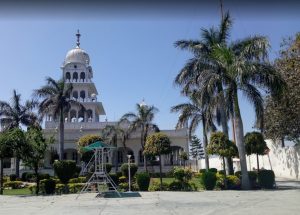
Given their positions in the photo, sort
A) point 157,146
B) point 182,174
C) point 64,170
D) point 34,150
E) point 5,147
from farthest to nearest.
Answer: point 64,170, point 157,146, point 34,150, point 5,147, point 182,174

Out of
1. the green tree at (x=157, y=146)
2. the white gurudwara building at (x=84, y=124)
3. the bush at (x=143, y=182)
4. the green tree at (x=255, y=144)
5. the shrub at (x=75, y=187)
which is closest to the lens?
the bush at (x=143, y=182)

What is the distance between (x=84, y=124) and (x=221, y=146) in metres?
28.7

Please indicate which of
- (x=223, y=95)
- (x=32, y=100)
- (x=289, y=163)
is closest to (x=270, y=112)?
(x=289, y=163)

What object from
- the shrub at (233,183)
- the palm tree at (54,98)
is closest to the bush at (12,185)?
the palm tree at (54,98)

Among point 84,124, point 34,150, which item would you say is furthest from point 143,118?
point 34,150

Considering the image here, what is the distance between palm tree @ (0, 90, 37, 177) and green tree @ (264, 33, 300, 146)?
976 inches

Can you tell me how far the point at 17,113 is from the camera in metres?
42.5

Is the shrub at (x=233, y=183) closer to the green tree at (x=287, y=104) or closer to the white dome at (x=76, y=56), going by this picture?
the green tree at (x=287, y=104)

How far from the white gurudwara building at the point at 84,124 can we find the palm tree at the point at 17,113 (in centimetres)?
211

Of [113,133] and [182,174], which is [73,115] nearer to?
[113,133]

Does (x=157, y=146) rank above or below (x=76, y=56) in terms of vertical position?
below

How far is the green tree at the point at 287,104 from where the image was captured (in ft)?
89.2

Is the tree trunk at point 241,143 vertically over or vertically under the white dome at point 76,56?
under

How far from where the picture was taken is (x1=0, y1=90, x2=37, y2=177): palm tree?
42.1 meters
